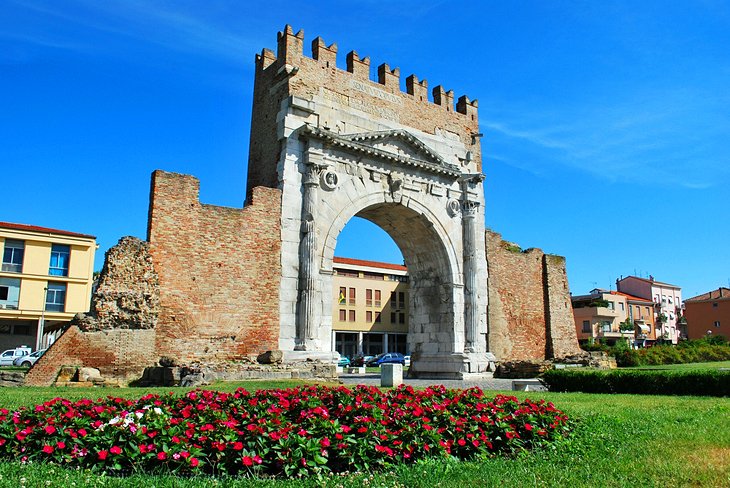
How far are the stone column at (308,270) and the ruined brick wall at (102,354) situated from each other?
4167mm

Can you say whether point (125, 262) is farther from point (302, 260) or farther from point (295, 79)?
point (295, 79)

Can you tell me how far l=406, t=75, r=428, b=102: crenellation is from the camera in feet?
73.1

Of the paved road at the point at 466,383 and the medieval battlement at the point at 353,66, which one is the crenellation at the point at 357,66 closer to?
the medieval battlement at the point at 353,66

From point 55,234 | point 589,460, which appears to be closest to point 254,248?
point 589,460

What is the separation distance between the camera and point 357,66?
20734 millimetres

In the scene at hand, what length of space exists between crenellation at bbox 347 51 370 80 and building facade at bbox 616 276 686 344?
→ 61489mm

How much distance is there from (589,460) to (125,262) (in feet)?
42.1

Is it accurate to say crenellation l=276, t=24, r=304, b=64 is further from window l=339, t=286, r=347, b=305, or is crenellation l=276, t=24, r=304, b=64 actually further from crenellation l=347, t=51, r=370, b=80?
window l=339, t=286, r=347, b=305

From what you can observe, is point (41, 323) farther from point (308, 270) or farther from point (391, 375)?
point (391, 375)

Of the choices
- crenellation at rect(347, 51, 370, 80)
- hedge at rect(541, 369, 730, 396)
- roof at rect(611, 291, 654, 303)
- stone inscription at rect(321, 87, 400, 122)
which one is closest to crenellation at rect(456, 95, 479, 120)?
stone inscription at rect(321, 87, 400, 122)

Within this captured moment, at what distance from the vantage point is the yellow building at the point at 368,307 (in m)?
50.4

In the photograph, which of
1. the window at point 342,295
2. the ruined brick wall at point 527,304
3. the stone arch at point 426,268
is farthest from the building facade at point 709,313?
the stone arch at point 426,268

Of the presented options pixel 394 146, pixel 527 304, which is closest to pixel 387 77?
pixel 394 146

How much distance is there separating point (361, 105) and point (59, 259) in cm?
2726
